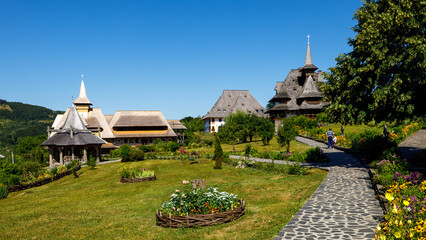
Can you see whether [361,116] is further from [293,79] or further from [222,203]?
[293,79]

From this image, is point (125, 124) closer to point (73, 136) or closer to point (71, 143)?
point (73, 136)

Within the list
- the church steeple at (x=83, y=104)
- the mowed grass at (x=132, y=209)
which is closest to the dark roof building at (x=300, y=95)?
the church steeple at (x=83, y=104)

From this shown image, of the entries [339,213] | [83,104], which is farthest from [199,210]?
[83,104]

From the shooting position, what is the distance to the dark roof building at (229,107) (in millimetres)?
74375

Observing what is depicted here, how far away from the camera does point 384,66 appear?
16391 millimetres

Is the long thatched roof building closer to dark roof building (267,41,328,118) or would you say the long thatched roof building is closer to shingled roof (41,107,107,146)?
shingled roof (41,107,107,146)

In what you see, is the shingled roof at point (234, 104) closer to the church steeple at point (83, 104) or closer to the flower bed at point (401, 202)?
the church steeple at point (83, 104)

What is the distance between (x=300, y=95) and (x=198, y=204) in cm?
5080

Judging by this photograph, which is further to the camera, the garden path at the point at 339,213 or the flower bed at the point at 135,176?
the flower bed at the point at 135,176

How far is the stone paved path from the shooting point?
20.7 meters

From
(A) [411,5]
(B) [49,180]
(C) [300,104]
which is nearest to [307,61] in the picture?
(C) [300,104]

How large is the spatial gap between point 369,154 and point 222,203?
41.4 ft

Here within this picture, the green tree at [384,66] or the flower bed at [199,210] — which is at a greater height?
the green tree at [384,66]

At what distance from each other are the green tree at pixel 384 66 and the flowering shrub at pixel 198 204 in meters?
10.2
